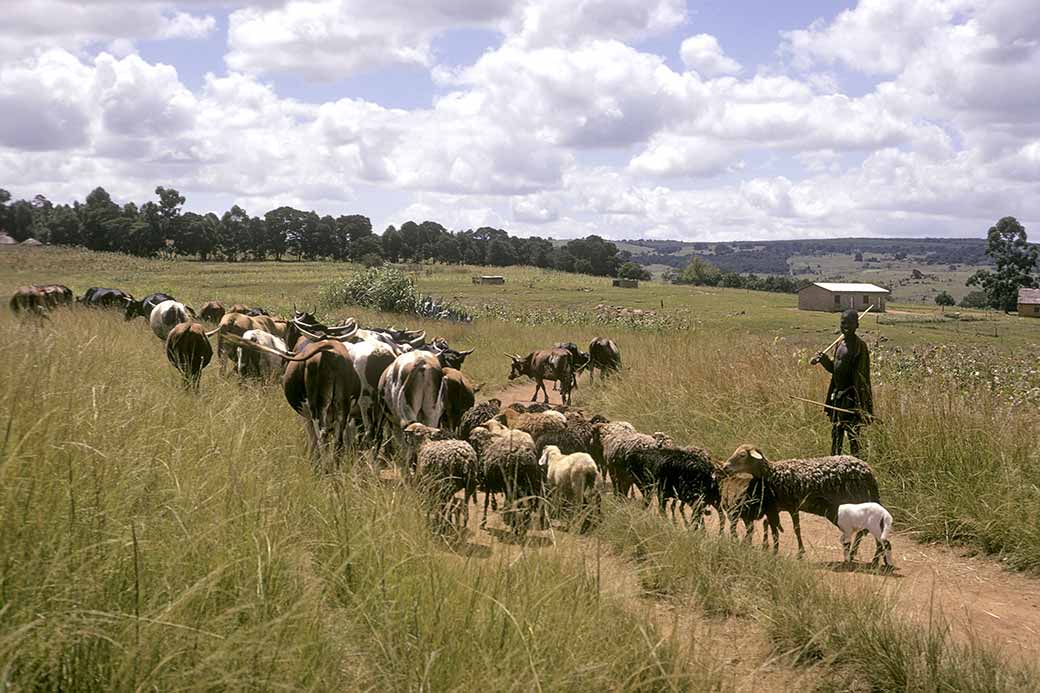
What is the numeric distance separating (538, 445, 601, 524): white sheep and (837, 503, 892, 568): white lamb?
7.12ft

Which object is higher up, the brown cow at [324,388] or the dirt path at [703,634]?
the brown cow at [324,388]

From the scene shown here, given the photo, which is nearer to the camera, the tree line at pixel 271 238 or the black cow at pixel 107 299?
the black cow at pixel 107 299

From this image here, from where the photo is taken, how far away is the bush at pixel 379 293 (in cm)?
3400

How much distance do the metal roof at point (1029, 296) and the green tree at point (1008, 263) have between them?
7121 mm

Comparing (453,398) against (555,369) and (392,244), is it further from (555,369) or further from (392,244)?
(392,244)

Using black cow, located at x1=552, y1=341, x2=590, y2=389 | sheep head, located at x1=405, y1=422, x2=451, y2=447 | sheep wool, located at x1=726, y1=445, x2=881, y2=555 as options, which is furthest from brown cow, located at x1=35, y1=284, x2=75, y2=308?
sheep wool, located at x1=726, y1=445, x2=881, y2=555

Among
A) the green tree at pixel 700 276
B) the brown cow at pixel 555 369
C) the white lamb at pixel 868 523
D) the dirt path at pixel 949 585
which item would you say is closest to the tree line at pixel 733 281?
the green tree at pixel 700 276

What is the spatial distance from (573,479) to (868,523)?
2.58 m

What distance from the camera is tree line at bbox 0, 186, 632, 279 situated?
95562 mm

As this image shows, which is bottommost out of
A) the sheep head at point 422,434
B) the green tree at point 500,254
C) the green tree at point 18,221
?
the sheep head at point 422,434

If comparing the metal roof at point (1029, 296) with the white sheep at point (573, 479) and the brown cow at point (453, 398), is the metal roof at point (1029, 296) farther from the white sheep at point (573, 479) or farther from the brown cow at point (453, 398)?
the white sheep at point (573, 479)

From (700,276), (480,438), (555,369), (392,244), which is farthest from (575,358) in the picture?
(392,244)

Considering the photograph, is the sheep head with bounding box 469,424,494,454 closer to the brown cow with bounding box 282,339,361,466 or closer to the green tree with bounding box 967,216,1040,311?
the brown cow with bounding box 282,339,361,466

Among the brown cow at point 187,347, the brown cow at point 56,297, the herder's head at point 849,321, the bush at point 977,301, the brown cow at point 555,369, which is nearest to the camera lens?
the herder's head at point 849,321
